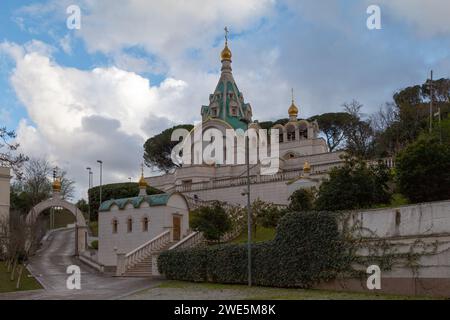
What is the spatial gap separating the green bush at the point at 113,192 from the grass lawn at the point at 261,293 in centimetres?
2961

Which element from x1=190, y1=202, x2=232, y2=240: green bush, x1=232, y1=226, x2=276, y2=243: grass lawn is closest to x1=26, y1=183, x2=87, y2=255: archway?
x1=190, y1=202, x2=232, y2=240: green bush

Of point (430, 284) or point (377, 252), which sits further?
point (377, 252)

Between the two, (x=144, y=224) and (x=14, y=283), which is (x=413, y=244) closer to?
(x=14, y=283)

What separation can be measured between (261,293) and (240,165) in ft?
118

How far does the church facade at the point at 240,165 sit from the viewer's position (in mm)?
43688

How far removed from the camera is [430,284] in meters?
18.5

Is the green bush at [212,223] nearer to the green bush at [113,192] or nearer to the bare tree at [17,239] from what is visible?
the bare tree at [17,239]

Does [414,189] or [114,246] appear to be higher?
[414,189]

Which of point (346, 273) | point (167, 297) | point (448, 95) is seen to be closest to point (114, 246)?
point (167, 297)

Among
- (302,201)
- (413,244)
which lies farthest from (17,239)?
(413,244)

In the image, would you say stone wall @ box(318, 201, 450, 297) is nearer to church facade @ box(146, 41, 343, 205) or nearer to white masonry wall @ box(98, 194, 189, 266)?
white masonry wall @ box(98, 194, 189, 266)

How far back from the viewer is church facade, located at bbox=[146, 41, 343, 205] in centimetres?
4369
